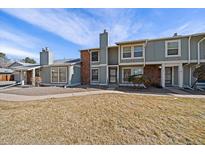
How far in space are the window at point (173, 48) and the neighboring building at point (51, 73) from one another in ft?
39.8

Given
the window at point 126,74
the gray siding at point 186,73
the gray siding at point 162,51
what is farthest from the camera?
the window at point 126,74

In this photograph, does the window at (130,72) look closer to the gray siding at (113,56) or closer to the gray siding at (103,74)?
the gray siding at (113,56)

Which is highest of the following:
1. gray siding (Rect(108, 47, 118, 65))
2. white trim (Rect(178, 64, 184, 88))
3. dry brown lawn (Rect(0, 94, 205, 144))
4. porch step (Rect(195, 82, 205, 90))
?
gray siding (Rect(108, 47, 118, 65))

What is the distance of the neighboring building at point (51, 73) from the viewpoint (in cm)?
2141

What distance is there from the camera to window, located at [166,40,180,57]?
16547 mm

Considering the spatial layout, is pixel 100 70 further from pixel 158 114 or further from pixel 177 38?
pixel 158 114

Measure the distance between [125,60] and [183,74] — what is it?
669 centimetres

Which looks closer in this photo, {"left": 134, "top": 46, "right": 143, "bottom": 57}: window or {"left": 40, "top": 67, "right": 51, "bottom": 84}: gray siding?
{"left": 134, "top": 46, "right": 143, "bottom": 57}: window

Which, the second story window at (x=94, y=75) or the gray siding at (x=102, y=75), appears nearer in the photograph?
the gray siding at (x=102, y=75)

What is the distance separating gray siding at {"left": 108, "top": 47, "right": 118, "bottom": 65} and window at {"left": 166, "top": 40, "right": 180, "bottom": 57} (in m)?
6.40

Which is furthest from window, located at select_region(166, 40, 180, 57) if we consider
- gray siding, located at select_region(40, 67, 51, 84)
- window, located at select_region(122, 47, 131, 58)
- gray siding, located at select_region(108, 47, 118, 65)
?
gray siding, located at select_region(40, 67, 51, 84)

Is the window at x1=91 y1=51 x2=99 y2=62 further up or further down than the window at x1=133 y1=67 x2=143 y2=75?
further up

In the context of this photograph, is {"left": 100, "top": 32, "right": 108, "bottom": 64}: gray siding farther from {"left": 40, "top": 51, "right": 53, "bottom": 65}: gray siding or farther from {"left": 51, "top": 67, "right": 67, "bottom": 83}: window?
{"left": 40, "top": 51, "right": 53, "bottom": 65}: gray siding

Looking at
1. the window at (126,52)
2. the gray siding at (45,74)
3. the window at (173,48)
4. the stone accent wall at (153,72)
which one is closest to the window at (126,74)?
the window at (126,52)
